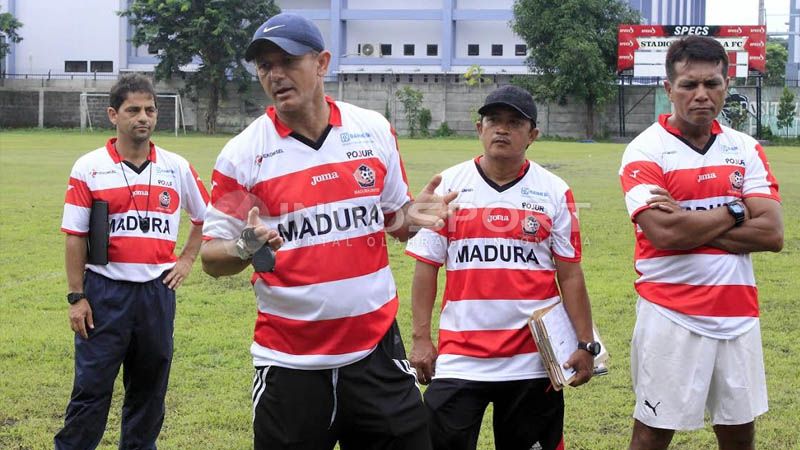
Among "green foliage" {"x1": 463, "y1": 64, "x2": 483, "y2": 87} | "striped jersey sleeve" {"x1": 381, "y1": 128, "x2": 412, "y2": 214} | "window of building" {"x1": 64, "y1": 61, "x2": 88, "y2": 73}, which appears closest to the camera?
"striped jersey sleeve" {"x1": 381, "y1": 128, "x2": 412, "y2": 214}

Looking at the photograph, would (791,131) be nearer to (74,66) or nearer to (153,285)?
(74,66)

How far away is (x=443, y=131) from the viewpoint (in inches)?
1930

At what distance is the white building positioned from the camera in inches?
2101

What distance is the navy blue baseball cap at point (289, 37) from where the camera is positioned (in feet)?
11.0

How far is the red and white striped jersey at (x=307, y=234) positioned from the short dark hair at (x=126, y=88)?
1813mm

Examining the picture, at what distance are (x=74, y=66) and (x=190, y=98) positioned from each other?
903 centimetres

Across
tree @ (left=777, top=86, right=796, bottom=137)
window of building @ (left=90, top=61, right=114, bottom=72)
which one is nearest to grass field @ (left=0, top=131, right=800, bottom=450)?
tree @ (left=777, top=86, right=796, bottom=137)

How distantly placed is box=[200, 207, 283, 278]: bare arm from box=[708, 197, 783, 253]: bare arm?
1964 millimetres

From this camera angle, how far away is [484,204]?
4242mm

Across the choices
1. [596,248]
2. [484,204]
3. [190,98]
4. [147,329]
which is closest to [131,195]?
[147,329]

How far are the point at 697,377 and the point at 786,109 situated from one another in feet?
144

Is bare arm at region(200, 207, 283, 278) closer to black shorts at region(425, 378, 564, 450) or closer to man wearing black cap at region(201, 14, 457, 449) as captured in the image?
man wearing black cap at region(201, 14, 457, 449)

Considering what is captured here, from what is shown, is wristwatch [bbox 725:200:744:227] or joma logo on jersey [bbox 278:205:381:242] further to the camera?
wristwatch [bbox 725:200:744:227]

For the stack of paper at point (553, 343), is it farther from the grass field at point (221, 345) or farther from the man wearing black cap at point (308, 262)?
the grass field at point (221, 345)
